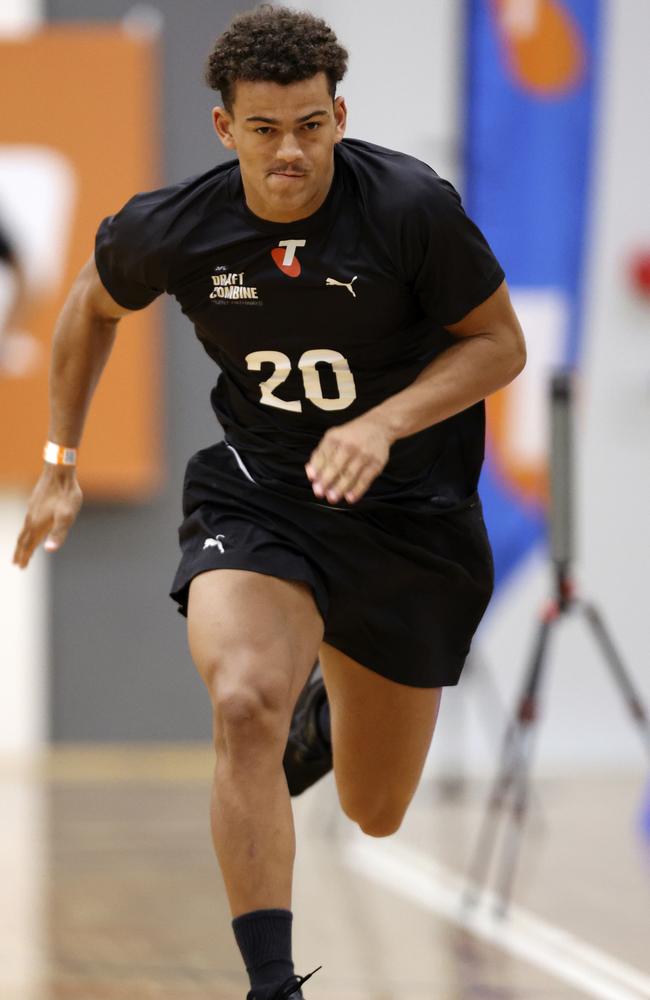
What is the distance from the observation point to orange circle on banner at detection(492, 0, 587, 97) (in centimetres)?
647

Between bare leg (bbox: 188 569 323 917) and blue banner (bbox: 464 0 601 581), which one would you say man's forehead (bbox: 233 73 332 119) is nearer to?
bare leg (bbox: 188 569 323 917)

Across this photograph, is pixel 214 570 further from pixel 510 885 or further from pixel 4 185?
pixel 4 185

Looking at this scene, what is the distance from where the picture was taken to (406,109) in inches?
254

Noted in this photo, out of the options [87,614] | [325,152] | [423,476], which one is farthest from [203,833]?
[325,152]

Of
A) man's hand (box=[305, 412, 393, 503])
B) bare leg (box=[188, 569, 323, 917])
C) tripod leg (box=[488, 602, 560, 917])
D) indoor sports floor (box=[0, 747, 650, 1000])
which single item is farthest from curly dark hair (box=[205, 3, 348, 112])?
tripod leg (box=[488, 602, 560, 917])

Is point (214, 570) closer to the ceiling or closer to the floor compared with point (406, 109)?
closer to the floor

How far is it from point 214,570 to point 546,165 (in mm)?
4319

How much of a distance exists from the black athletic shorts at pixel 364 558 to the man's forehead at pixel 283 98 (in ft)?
2.20

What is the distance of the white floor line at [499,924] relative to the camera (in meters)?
3.47

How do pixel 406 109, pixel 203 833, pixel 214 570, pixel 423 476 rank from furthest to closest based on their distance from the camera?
1. pixel 406 109
2. pixel 203 833
3. pixel 423 476
4. pixel 214 570

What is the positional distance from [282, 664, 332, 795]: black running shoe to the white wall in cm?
308

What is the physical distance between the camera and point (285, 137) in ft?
7.98

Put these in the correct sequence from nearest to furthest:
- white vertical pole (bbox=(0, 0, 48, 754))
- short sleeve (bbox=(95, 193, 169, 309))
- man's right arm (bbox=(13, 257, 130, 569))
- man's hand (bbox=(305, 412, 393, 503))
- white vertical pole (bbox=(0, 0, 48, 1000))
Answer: man's hand (bbox=(305, 412, 393, 503)) → short sleeve (bbox=(95, 193, 169, 309)) → man's right arm (bbox=(13, 257, 130, 569)) → white vertical pole (bbox=(0, 0, 48, 1000)) → white vertical pole (bbox=(0, 0, 48, 754))

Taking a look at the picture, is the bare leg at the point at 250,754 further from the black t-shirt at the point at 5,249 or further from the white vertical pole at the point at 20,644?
the black t-shirt at the point at 5,249
